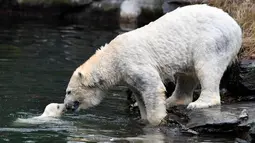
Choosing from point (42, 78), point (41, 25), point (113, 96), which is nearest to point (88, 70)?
point (113, 96)

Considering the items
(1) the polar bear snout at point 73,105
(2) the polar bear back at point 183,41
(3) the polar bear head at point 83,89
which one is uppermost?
(2) the polar bear back at point 183,41

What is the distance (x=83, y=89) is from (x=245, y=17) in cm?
465

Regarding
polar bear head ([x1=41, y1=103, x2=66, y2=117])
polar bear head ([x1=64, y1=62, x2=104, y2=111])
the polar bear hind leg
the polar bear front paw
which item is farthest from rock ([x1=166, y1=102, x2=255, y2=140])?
polar bear head ([x1=41, y1=103, x2=66, y2=117])

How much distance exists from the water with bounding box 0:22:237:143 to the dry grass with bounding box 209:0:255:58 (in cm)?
241

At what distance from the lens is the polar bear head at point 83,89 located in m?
8.70

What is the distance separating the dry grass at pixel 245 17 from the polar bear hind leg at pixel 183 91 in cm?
120

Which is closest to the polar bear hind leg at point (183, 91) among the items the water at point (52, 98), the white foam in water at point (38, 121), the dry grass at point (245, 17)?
the water at point (52, 98)

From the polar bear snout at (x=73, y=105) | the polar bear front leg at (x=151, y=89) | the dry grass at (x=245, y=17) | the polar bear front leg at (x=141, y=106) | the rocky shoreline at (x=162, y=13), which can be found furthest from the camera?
the dry grass at (x=245, y=17)

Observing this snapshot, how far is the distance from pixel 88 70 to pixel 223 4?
6.46 meters

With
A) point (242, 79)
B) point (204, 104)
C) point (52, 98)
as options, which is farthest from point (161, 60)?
point (52, 98)

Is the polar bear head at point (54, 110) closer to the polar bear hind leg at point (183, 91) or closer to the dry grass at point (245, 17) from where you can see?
the polar bear hind leg at point (183, 91)

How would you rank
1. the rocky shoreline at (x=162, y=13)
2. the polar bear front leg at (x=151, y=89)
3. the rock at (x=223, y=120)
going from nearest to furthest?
the rock at (x=223, y=120)
the rocky shoreline at (x=162, y=13)
the polar bear front leg at (x=151, y=89)

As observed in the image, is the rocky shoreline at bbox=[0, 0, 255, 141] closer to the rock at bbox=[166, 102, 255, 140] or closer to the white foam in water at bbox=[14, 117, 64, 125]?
the rock at bbox=[166, 102, 255, 140]

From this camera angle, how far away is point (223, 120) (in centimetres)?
773
